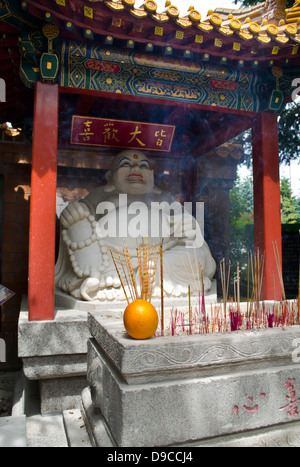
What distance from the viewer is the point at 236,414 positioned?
198cm

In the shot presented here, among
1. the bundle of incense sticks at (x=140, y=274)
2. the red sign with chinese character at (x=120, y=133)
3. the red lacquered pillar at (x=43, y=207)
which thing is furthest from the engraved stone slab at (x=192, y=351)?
the red sign with chinese character at (x=120, y=133)

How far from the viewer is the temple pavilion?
3.12 metres

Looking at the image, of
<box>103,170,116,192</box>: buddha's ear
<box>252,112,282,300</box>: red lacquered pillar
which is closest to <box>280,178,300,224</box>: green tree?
<box>252,112,282,300</box>: red lacquered pillar

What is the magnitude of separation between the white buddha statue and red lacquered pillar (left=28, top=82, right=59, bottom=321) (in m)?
0.59

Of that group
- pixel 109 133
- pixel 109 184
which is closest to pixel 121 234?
pixel 109 184

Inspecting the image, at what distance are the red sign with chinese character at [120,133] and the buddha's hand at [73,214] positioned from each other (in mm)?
1217

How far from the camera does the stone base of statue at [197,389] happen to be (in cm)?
179

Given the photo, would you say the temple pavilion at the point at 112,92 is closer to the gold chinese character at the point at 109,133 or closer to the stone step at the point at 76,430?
the gold chinese character at the point at 109,133

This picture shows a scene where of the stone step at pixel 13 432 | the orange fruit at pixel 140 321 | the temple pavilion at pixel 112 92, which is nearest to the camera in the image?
the orange fruit at pixel 140 321

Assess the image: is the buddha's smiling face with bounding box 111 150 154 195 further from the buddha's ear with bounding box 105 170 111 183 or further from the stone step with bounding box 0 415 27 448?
the stone step with bounding box 0 415 27 448

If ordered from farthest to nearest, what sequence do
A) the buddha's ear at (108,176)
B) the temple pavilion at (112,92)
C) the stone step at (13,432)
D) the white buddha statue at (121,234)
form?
1. the buddha's ear at (108,176)
2. the white buddha statue at (121,234)
3. the temple pavilion at (112,92)
4. the stone step at (13,432)

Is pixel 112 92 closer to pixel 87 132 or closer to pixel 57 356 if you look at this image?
pixel 87 132

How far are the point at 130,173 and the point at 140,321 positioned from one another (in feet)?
10.3

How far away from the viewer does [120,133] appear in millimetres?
4922
